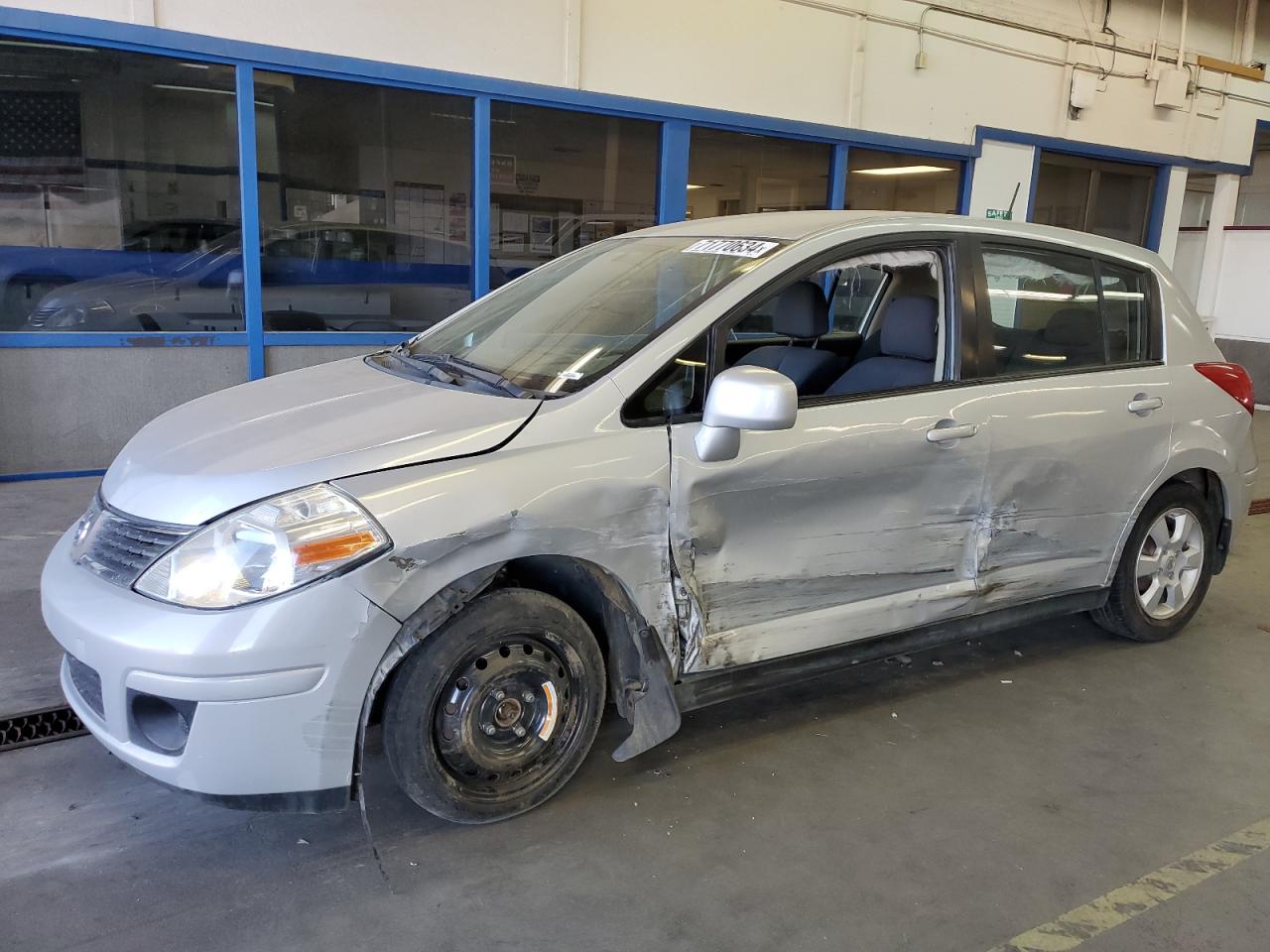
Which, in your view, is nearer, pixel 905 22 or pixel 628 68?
pixel 628 68

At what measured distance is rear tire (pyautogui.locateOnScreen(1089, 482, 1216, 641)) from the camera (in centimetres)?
414

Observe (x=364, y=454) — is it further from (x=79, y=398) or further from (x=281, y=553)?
(x=79, y=398)

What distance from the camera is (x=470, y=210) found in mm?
7539

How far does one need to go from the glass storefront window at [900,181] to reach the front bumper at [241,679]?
827cm

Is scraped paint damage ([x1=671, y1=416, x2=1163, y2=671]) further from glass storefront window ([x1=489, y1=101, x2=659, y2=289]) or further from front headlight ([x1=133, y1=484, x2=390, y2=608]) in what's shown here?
glass storefront window ([x1=489, y1=101, x2=659, y2=289])

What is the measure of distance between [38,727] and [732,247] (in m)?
2.82

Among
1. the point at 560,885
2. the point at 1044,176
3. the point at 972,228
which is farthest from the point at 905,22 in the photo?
the point at 560,885

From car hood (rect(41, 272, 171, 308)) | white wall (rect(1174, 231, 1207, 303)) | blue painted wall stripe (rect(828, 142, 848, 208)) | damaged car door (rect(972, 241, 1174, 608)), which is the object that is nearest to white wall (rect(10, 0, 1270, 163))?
blue painted wall stripe (rect(828, 142, 848, 208))

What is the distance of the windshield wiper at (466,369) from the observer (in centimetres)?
292

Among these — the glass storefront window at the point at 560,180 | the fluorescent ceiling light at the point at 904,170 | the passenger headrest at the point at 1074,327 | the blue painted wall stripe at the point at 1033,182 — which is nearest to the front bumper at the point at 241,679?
the passenger headrest at the point at 1074,327

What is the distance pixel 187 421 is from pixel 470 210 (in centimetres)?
487

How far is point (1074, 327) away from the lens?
387cm

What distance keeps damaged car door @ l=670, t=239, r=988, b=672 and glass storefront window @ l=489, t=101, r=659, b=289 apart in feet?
15.6

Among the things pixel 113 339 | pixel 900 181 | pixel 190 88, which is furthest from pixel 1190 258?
pixel 113 339
